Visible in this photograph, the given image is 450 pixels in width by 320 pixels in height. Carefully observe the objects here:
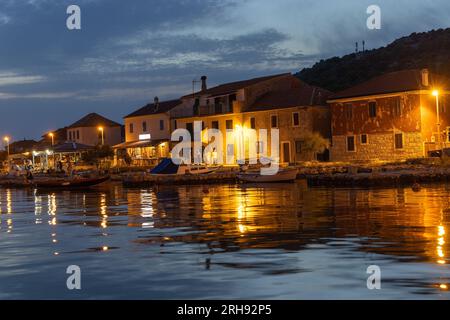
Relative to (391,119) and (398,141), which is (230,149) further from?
(398,141)

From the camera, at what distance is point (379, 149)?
225ft

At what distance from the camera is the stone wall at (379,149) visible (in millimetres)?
65875

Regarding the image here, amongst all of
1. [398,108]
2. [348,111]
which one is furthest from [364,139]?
[398,108]

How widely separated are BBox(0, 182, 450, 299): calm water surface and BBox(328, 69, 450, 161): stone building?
107ft

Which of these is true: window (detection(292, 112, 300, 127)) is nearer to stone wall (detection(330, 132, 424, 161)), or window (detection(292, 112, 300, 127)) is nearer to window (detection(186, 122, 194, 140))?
stone wall (detection(330, 132, 424, 161))

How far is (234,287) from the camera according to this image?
47.5 feet

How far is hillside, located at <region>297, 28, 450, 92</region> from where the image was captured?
4840 inches

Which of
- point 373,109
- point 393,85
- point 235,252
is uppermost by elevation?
point 393,85

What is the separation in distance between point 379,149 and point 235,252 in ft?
168

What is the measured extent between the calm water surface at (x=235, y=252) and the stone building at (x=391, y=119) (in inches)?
1287

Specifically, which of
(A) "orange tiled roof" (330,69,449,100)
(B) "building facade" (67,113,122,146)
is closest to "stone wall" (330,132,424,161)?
(A) "orange tiled roof" (330,69,449,100)

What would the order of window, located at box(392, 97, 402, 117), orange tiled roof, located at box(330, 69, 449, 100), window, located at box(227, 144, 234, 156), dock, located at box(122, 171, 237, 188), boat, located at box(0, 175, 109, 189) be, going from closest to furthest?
1. orange tiled roof, located at box(330, 69, 449, 100)
2. window, located at box(392, 97, 402, 117)
3. boat, located at box(0, 175, 109, 189)
4. dock, located at box(122, 171, 237, 188)
5. window, located at box(227, 144, 234, 156)

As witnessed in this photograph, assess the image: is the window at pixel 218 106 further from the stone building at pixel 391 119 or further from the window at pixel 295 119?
the stone building at pixel 391 119
